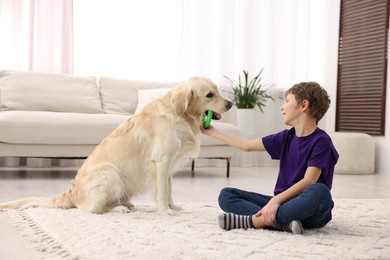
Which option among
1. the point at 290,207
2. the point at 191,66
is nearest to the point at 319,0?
the point at 191,66

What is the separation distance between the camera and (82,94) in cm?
516

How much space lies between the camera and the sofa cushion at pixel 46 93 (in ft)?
16.0

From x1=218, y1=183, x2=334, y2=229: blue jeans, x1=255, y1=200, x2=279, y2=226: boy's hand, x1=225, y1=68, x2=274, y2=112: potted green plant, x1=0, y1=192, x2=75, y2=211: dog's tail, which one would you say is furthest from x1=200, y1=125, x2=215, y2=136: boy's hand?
x1=225, y1=68, x2=274, y2=112: potted green plant

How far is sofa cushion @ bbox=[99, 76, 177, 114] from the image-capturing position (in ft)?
17.5

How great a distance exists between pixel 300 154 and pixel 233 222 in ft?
1.30

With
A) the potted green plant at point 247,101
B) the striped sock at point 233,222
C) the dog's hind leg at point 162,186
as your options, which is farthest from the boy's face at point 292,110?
the potted green plant at point 247,101

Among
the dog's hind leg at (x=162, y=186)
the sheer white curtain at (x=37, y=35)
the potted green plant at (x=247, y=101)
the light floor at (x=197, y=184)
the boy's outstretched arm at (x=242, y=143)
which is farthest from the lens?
the potted green plant at (x=247, y=101)

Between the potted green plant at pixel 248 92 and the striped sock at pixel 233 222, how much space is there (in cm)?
404

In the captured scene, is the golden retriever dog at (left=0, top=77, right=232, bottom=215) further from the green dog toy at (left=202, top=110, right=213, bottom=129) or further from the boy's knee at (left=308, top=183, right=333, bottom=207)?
the boy's knee at (left=308, top=183, right=333, bottom=207)

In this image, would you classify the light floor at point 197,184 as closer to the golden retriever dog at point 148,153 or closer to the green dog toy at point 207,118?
the golden retriever dog at point 148,153

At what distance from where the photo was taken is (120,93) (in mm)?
5402

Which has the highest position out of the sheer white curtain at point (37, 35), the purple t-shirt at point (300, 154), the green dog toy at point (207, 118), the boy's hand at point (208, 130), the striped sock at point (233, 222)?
the sheer white curtain at point (37, 35)

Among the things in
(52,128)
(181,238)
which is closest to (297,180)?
(181,238)

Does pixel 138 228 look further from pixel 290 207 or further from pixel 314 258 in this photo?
pixel 314 258
